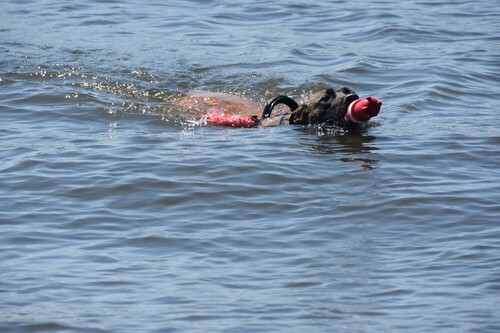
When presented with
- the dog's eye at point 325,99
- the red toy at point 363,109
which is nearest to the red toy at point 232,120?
the dog's eye at point 325,99

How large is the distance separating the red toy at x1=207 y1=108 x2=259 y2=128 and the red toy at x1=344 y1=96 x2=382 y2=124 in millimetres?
995

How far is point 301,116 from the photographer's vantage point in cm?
948

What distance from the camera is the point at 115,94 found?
1087 cm

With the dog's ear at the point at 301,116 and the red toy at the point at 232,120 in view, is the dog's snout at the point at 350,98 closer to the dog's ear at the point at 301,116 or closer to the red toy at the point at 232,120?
the dog's ear at the point at 301,116

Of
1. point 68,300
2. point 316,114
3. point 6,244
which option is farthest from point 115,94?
point 68,300

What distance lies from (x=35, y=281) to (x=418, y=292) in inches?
88.6

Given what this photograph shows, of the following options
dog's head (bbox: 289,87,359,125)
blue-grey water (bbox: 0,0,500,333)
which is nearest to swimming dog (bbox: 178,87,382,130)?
dog's head (bbox: 289,87,359,125)

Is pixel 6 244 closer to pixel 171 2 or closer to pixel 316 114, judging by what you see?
pixel 316 114

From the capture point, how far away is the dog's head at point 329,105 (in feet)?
29.8

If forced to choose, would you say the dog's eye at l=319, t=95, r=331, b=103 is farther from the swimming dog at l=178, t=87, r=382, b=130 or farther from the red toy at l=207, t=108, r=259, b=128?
the red toy at l=207, t=108, r=259, b=128

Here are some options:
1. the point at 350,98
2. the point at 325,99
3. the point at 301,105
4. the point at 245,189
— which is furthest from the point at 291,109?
the point at 245,189

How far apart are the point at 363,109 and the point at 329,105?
0.44 m

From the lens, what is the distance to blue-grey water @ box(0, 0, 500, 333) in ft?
18.3

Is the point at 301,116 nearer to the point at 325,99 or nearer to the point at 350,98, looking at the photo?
the point at 325,99
